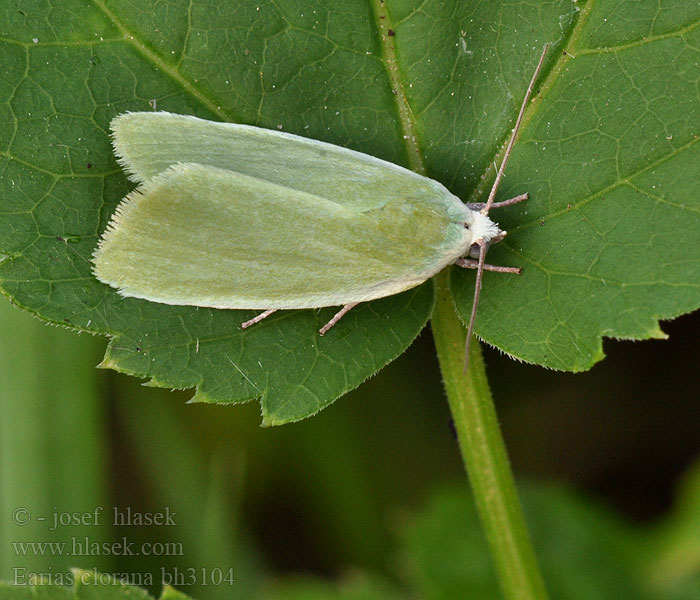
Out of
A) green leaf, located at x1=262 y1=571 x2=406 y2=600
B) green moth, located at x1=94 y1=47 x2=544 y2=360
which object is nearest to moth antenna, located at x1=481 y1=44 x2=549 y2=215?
green moth, located at x1=94 y1=47 x2=544 y2=360

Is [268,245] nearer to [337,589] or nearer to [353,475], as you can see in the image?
[353,475]

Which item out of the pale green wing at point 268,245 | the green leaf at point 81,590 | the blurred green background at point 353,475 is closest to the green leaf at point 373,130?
the pale green wing at point 268,245

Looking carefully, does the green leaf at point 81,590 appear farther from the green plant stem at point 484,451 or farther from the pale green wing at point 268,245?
the green plant stem at point 484,451

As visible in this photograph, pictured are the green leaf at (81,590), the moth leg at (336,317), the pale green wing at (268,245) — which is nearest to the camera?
the green leaf at (81,590)

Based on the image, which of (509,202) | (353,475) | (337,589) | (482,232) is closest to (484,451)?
(482,232)

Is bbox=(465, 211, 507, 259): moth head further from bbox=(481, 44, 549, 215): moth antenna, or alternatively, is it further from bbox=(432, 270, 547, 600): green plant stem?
bbox=(432, 270, 547, 600): green plant stem

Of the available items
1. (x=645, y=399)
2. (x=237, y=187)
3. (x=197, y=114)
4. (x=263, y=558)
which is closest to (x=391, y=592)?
(x=263, y=558)
